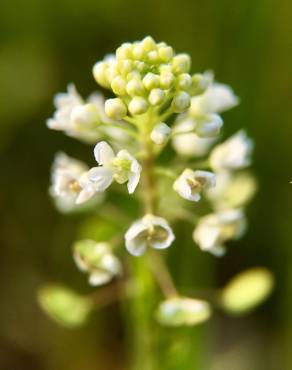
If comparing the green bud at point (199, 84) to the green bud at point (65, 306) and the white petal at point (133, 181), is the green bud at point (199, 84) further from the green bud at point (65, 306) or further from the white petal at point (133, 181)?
the green bud at point (65, 306)

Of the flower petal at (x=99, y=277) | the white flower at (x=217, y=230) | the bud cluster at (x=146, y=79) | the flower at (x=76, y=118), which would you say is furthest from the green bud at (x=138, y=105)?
the flower petal at (x=99, y=277)

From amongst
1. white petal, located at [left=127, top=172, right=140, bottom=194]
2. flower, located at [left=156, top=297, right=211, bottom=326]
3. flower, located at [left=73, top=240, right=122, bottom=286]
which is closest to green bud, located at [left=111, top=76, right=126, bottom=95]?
white petal, located at [left=127, top=172, right=140, bottom=194]

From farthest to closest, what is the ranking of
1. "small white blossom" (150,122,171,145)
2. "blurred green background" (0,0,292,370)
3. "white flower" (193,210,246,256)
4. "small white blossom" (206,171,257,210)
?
"blurred green background" (0,0,292,370)
"small white blossom" (206,171,257,210)
"white flower" (193,210,246,256)
"small white blossom" (150,122,171,145)

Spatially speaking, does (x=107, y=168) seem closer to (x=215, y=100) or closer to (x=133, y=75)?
(x=133, y=75)

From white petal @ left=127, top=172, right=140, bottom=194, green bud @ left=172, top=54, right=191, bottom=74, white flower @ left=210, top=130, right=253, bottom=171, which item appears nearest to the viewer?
white petal @ left=127, top=172, right=140, bottom=194

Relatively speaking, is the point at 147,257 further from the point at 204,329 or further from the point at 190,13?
the point at 190,13

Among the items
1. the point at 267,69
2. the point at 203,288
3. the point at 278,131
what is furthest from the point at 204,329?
the point at 267,69

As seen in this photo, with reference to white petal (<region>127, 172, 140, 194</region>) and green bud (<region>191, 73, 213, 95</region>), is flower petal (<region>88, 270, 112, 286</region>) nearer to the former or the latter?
white petal (<region>127, 172, 140, 194</region>)
